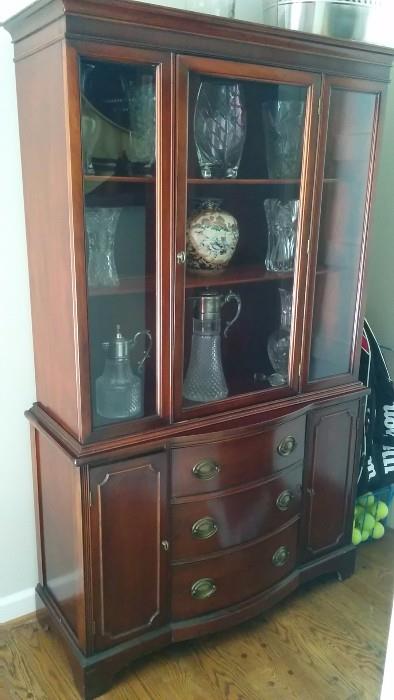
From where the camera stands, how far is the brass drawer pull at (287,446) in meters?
1.78

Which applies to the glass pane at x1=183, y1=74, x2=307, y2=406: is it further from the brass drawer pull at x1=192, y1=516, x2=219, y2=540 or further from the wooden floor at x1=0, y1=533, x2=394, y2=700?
the wooden floor at x1=0, y1=533, x2=394, y2=700

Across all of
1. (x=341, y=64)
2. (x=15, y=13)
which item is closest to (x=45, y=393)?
(x=15, y=13)

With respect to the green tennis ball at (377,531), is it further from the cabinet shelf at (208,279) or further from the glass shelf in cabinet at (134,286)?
the glass shelf in cabinet at (134,286)

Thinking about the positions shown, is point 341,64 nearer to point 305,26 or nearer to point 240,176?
point 305,26

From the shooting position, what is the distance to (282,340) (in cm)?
185

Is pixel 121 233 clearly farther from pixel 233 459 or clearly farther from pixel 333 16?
pixel 333 16

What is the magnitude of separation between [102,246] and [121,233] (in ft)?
0.18

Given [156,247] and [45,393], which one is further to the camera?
[45,393]

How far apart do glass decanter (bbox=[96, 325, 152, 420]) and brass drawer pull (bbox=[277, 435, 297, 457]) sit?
45 cm

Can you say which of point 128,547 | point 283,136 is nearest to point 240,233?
point 283,136

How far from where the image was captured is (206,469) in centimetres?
163

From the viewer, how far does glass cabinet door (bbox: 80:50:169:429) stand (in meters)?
1.36

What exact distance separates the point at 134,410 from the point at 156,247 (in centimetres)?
41

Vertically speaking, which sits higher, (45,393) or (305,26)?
(305,26)
